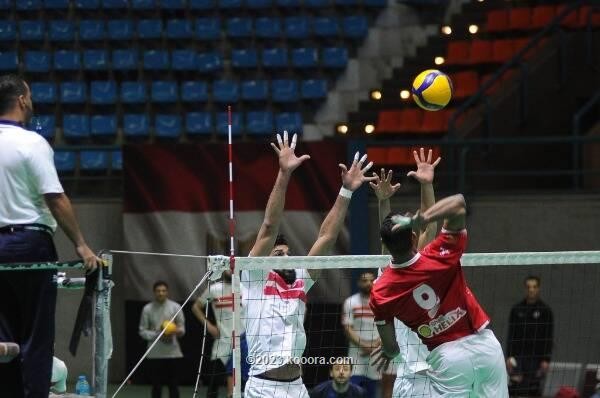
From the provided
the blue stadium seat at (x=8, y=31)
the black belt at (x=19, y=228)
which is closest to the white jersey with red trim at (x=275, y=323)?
the black belt at (x=19, y=228)

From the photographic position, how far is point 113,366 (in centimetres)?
1692

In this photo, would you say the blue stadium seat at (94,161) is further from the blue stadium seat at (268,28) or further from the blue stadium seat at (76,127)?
the blue stadium seat at (268,28)

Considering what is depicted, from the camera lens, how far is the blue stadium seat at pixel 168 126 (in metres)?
20.2

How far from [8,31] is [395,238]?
1531 cm

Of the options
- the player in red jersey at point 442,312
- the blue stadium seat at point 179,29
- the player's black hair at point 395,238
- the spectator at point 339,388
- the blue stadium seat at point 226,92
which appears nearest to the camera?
the player's black hair at point 395,238

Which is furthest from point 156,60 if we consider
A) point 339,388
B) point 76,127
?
point 339,388

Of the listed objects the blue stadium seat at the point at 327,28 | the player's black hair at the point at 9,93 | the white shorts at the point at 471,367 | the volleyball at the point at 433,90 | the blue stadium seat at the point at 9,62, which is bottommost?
the white shorts at the point at 471,367

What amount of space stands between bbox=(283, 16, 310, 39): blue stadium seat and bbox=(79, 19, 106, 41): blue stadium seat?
9.87 ft

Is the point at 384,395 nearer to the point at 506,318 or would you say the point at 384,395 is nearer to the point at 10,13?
the point at 506,318

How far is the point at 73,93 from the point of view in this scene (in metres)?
20.8

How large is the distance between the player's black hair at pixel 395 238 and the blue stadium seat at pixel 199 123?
501 inches

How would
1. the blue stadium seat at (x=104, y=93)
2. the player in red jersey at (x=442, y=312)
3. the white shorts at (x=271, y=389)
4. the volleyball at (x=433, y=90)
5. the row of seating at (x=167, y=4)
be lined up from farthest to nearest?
the row of seating at (x=167, y=4), the blue stadium seat at (x=104, y=93), the volleyball at (x=433, y=90), the white shorts at (x=271, y=389), the player in red jersey at (x=442, y=312)

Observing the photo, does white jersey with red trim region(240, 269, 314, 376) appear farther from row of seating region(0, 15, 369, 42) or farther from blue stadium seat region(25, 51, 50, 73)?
blue stadium seat region(25, 51, 50, 73)

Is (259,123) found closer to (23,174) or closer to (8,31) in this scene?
(8,31)
